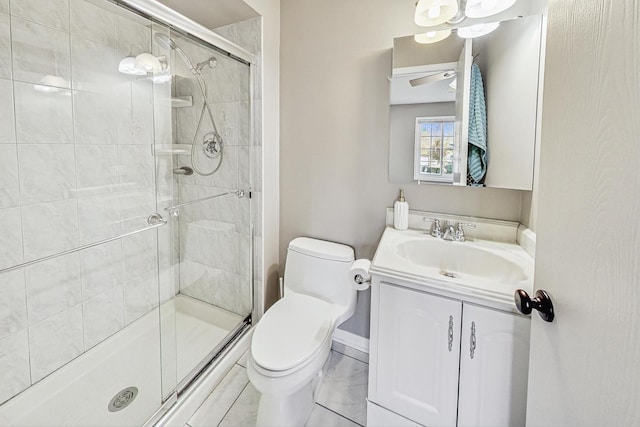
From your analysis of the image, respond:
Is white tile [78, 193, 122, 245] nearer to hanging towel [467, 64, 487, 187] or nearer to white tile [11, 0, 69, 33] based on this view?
Result: white tile [11, 0, 69, 33]

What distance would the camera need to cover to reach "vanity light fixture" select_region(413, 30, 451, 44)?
4.70 ft

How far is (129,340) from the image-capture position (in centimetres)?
177

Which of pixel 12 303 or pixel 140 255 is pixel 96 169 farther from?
pixel 12 303

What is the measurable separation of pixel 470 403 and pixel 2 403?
202cm

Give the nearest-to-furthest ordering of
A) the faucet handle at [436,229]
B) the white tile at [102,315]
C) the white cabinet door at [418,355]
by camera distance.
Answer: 1. the white cabinet door at [418,355]
2. the faucet handle at [436,229]
3. the white tile at [102,315]

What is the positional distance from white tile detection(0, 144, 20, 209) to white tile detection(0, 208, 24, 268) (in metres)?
0.04

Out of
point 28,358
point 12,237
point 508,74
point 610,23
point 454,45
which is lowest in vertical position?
point 28,358

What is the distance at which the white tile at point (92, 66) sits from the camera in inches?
57.6

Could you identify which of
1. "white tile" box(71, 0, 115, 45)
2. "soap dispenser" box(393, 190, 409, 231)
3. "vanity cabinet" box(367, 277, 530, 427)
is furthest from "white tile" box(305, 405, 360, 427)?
"white tile" box(71, 0, 115, 45)

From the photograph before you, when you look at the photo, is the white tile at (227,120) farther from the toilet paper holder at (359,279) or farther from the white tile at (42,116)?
the toilet paper holder at (359,279)

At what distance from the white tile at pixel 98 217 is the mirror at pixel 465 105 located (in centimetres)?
162

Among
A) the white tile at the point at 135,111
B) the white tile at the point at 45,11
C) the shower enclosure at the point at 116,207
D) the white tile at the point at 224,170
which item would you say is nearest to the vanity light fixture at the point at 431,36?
the shower enclosure at the point at 116,207

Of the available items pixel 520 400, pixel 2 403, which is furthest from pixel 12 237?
pixel 520 400

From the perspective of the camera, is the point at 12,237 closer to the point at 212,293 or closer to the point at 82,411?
the point at 82,411
